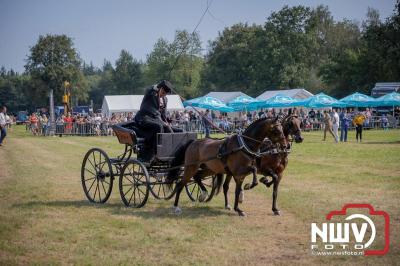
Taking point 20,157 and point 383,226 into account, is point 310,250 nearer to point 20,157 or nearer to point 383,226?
point 383,226

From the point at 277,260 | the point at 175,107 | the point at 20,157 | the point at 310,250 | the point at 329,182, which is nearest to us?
the point at 277,260

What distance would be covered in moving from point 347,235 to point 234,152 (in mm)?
2845

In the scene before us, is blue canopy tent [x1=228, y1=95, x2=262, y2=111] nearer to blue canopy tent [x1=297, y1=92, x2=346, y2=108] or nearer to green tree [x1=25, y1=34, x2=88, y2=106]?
blue canopy tent [x1=297, y1=92, x2=346, y2=108]

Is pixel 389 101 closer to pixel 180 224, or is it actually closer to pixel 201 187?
pixel 201 187

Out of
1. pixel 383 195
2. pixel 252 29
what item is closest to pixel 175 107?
pixel 252 29

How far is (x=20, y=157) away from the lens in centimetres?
2317

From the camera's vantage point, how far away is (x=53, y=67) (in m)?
82.6

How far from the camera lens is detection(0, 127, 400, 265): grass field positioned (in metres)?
7.30

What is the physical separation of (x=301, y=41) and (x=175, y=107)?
31.1 metres

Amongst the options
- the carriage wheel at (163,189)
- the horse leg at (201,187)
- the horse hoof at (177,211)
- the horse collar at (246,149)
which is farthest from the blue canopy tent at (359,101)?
the horse hoof at (177,211)

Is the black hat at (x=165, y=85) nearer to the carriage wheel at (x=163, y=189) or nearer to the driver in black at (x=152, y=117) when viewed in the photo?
the driver in black at (x=152, y=117)

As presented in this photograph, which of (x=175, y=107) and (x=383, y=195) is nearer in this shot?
(x=383, y=195)

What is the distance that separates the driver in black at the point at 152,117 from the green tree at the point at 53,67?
242 feet

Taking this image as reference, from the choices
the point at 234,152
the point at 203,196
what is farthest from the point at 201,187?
the point at 234,152
